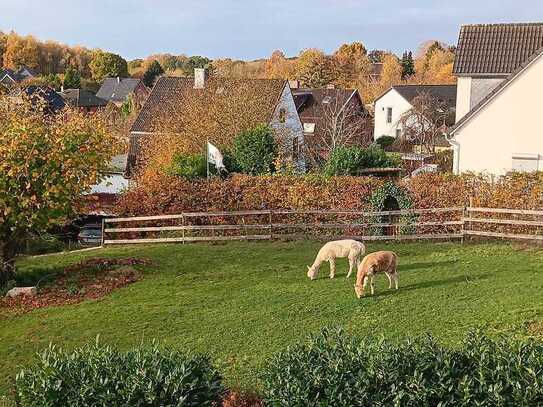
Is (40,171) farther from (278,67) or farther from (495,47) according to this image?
(278,67)

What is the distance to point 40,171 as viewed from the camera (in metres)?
16.1

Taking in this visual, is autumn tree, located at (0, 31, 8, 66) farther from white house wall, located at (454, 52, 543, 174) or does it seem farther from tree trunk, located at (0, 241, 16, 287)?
tree trunk, located at (0, 241, 16, 287)

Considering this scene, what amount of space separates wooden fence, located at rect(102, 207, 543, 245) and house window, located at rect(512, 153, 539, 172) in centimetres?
472

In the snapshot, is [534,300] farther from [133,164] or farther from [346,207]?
[133,164]

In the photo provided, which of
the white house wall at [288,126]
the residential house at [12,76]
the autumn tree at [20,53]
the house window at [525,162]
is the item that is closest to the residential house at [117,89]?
the residential house at [12,76]

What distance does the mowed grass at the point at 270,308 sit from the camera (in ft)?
37.7

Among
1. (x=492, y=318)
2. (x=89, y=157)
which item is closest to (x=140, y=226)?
(x=89, y=157)

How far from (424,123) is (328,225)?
105ft

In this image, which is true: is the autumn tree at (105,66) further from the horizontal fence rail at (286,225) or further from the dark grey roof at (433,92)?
the horizontal fence rail at (286,225)

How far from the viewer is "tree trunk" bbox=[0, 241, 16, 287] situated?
55.9 feet

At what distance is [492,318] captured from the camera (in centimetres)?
1165

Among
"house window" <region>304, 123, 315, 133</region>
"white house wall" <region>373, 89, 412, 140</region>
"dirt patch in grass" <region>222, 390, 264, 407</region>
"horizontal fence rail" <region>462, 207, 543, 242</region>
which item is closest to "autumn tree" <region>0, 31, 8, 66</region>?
"white house wall" <region>373, 89, 412, 140</region>

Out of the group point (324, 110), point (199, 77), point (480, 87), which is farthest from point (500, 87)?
point (324, 110)

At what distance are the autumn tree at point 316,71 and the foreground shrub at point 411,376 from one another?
80236mm
